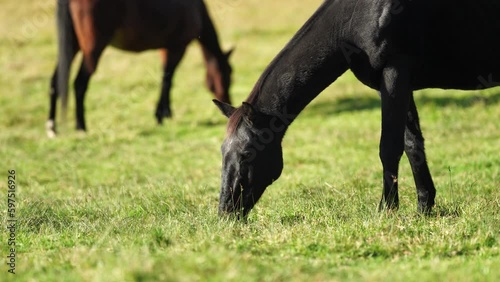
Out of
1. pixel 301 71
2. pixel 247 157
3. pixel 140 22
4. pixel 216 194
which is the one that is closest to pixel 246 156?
pixel 247 157

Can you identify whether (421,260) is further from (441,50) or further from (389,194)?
(441,50)

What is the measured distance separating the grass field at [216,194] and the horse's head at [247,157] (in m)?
0.20

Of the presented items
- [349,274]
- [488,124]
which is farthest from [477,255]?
[488,124]

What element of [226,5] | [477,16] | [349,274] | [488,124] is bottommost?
[349,274]

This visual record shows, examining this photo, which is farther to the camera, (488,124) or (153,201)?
(488,124)

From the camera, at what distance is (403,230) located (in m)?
5.29

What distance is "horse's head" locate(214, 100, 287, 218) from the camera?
19.5 feet

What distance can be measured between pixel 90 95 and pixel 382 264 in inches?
487

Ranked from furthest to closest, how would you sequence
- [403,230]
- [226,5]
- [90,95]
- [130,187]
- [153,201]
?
[226,5] → [90,95] → [130,187] → [153,201] → [403,230]

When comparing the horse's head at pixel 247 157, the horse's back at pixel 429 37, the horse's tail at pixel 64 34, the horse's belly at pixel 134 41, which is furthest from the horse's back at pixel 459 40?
the horse's belly at pixel 134 41

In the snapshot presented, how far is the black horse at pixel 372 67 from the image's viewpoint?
5.77 metres

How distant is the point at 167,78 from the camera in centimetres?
1371

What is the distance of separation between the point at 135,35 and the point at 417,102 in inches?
180

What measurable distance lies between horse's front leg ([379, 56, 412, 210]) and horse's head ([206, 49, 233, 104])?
25.8 ft
